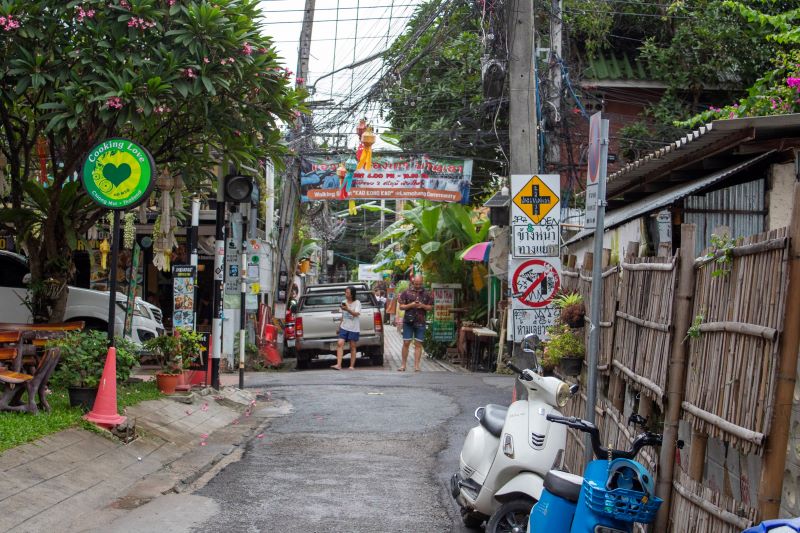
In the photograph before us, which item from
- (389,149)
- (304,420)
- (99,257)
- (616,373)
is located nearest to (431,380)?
(304,420)

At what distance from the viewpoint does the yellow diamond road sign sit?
10023 mm

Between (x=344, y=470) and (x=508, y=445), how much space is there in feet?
9.71

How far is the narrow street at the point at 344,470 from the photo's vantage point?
23.2 feet

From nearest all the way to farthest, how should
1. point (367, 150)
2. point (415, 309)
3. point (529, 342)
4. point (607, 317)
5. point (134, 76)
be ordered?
point (529, 342) < point (607, 317) < point (134, 76) < point (415, 309) < point (367, 150)

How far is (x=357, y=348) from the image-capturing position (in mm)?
22109

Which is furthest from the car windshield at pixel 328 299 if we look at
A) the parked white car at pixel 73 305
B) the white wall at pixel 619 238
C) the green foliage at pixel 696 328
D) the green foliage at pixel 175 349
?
the green foliage at pixel 696 328

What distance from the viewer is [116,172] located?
953 cm

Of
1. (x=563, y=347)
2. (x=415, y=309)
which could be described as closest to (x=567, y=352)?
(x=563, y=347)

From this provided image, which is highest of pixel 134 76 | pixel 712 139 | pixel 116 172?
pixel 134 76

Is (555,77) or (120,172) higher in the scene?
(555,77)

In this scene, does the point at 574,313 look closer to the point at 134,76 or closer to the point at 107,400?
the point at 107,400

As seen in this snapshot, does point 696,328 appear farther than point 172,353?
No

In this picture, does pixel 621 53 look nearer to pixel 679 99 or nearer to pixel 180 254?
pixel 679 99

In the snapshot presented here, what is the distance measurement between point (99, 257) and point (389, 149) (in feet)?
28.1
